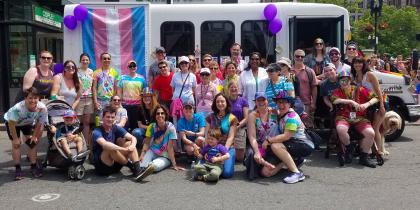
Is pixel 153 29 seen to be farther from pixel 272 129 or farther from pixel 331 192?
pixel 331 192

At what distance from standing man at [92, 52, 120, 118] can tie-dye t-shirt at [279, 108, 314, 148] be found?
3011mm

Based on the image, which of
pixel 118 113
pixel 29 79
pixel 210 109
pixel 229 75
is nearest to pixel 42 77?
pixel 29 79

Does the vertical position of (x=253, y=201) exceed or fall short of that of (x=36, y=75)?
it falls short

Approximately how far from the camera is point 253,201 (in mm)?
5172

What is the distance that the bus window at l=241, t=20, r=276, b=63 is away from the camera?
861 centimetres

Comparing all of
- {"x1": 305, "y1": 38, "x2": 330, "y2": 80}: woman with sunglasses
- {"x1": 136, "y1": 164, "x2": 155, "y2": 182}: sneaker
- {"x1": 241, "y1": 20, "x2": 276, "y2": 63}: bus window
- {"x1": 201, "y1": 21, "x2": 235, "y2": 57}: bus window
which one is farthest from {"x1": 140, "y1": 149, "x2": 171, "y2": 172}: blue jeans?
{"x1": 305, "y1": 38, "x2": 330, "y2": 80}: woman with sunglasses

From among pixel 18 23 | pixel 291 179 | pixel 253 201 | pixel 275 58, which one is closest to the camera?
pixel 253 201

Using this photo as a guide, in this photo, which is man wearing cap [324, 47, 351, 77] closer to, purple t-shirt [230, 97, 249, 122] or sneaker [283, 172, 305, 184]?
purple t-shirt [230, 97, 249, 122]

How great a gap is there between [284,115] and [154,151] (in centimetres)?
203

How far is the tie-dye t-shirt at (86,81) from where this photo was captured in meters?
7.32

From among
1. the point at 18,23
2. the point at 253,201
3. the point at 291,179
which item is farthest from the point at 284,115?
the point at 18,23

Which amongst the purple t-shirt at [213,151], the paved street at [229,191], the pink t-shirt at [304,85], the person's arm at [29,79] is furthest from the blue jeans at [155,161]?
the pink t-shirt at [304,85]

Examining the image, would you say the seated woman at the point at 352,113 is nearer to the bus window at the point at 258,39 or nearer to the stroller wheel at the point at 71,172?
the bus window at the point at 258,39

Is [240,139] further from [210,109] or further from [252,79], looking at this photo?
[252,79]
